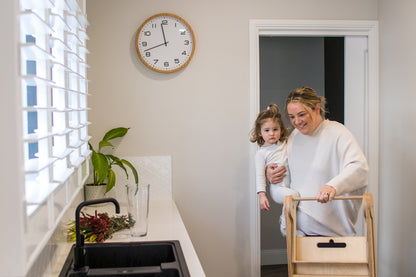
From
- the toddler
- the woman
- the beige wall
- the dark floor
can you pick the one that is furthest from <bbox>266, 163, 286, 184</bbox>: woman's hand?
the dark floor

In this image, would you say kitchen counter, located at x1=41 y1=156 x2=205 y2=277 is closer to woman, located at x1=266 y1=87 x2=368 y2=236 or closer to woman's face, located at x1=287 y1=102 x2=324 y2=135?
woman, located at x1=266 y1=87 x2=368 y2=236

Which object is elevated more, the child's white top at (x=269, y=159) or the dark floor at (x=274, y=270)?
the child's white top at (x=269, y=159)

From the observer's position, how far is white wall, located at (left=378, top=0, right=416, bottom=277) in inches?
118

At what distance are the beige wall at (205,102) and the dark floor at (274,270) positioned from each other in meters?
1.03

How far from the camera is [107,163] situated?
115 inches

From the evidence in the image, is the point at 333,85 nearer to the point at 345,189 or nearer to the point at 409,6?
the point at 409,6

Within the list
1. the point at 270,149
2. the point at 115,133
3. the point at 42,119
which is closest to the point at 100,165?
the point at 115,133

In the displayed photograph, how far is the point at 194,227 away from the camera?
131 inches

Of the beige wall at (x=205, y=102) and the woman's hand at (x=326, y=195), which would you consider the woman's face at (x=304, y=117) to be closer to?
the woman's hand at (x=326, y=195)

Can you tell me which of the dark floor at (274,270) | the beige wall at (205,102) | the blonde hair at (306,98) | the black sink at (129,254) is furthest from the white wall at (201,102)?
the black sink at (129,254)

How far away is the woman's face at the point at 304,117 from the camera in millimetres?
2576

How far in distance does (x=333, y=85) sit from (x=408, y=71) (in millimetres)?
1379

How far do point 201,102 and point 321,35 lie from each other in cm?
99

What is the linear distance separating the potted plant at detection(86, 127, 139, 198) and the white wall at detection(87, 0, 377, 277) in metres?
0.10
